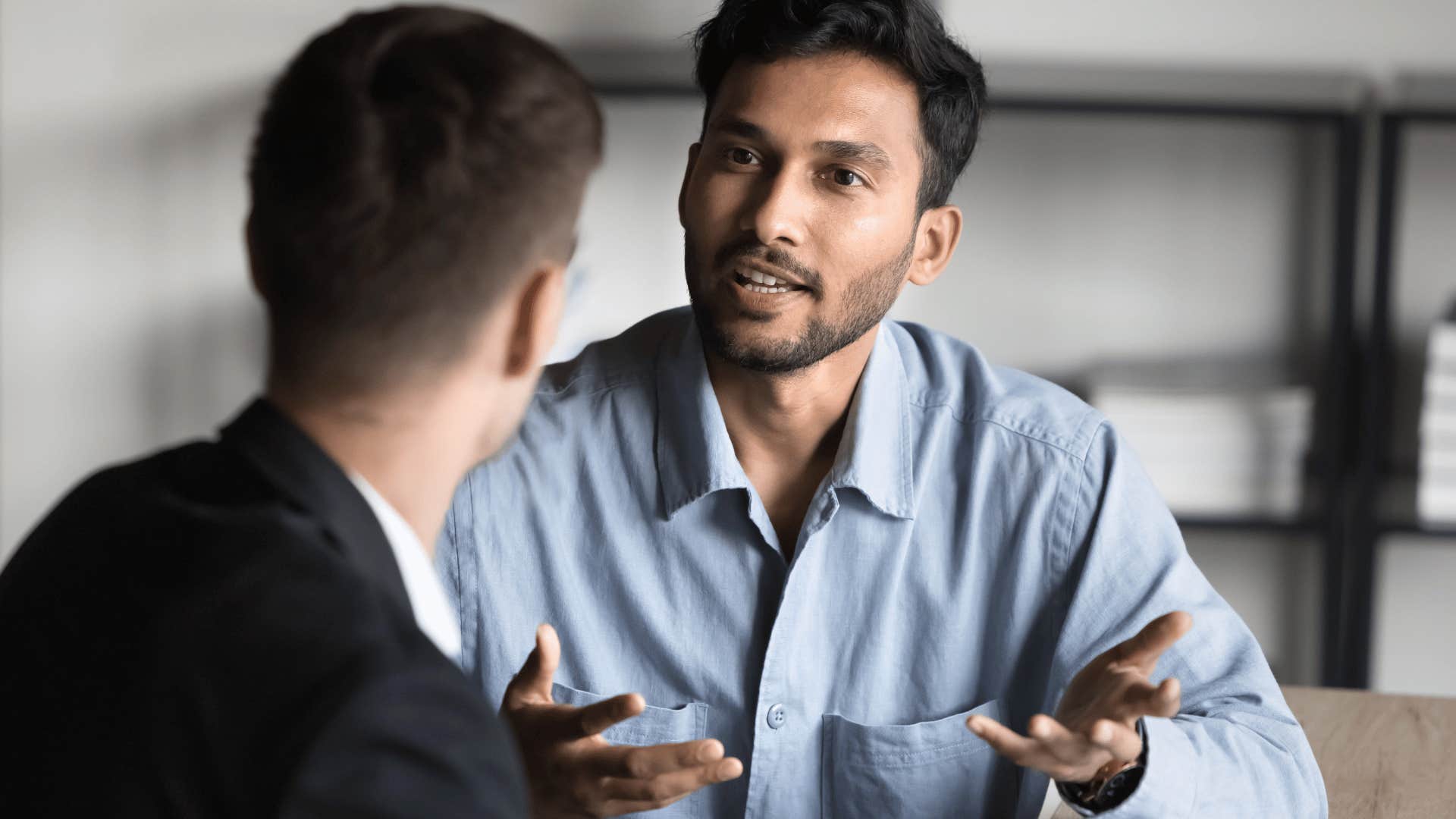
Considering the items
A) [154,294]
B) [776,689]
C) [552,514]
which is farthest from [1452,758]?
[154,294]

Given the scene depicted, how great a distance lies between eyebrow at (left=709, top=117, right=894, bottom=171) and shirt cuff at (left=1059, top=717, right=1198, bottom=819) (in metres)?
0.64

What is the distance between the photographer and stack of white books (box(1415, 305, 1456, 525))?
2316mm

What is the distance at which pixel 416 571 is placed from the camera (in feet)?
2.60

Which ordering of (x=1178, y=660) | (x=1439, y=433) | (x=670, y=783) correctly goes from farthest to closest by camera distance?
(x=1439, y=433), (x=1178, y=660), (x=670, y=783)

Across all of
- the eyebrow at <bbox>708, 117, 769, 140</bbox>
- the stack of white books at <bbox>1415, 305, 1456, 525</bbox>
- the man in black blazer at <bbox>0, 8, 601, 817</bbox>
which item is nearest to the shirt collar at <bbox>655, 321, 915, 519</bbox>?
the eyebrow at <bbox>708, 117, 769, 140</bbox>

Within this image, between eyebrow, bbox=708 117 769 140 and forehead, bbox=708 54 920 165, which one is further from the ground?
forehead, bbox=708 54 920 165

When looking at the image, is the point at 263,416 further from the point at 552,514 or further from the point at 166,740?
the point at 552,514

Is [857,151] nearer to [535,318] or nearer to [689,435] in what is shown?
[689,435]

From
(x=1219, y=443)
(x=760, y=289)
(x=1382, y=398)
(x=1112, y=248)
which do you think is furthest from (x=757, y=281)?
(x=1382, y=398)

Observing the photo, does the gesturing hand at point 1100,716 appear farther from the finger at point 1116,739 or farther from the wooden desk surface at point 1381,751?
the wooden desk surface at point 1381,751

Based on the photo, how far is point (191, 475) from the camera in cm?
74

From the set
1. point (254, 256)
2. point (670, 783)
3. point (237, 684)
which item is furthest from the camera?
point (670, 783)

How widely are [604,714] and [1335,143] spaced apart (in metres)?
2.12

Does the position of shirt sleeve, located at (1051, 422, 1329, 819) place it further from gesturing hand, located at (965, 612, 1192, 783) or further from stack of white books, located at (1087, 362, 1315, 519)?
stack of white books, located at (1087, 362, 1315, 519)
